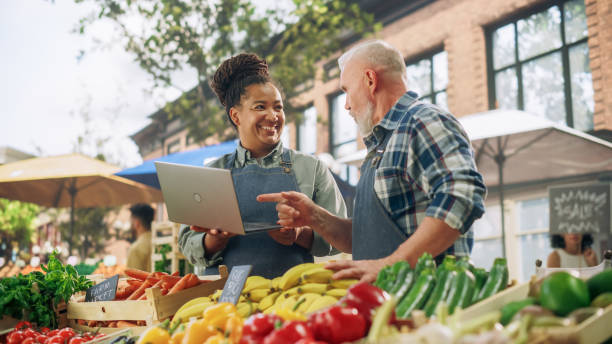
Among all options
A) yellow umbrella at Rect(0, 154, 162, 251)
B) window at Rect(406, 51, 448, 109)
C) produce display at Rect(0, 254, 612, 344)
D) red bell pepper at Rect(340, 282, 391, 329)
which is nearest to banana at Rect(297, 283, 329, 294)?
produce display at Rect(0, 254, 612, 344)

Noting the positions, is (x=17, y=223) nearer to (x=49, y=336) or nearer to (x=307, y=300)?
(x=49, y=336)

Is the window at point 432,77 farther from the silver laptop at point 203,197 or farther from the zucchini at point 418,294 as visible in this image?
the zucchini at point 418,294

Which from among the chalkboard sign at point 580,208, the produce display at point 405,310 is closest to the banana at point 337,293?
the produce display at point 405,310

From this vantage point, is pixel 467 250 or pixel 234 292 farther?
pixel 467 250

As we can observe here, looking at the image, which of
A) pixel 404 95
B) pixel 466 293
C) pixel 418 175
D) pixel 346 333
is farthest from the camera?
pixel 404 95

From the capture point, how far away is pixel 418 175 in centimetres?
232

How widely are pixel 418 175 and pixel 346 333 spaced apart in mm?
1092

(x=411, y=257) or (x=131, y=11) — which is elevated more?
(x=131, y=11)

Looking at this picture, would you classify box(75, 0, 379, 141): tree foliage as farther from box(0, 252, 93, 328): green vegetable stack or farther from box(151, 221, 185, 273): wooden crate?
box(0, 252, 93, 328): green vegetable stack

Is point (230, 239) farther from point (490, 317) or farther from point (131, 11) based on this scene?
point (131, 11)

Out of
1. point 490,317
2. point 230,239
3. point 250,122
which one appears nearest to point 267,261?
point 230,239

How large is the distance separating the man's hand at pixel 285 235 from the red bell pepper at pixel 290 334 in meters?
1.43

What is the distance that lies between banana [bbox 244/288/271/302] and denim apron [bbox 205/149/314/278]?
28.0 inches

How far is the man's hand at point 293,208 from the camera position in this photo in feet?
8.42
